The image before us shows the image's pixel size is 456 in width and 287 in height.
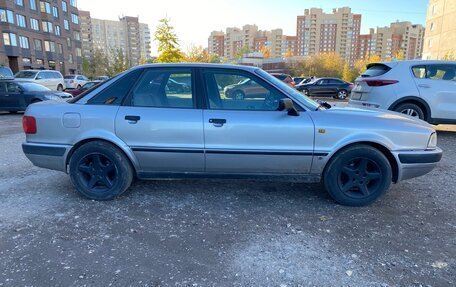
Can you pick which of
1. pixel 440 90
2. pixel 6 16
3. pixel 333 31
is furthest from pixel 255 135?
pixel 333 31

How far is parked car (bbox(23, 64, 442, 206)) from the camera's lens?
3447 mm

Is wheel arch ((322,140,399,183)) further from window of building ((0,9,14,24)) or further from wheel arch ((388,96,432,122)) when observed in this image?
window of building ((0,9,14,24))

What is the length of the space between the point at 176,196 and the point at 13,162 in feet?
11.6

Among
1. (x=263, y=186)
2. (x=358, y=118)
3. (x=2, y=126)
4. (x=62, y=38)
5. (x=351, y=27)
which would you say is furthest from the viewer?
(x=351, y=27)

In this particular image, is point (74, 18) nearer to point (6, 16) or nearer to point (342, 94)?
point (6, 16)

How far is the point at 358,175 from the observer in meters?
3.55

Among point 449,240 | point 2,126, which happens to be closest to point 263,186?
Result: point 449,240

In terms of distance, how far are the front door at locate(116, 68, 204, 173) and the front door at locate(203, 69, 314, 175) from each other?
6.4 inches

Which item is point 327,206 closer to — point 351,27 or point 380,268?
point 380,268

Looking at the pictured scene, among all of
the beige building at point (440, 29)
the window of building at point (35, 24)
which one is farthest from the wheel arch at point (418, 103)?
the window of building at point (35, 24)

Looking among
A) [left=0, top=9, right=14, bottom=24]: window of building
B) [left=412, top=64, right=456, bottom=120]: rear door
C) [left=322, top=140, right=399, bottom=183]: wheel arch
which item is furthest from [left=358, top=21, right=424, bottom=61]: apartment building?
[left=322, top=140, right=399, bottom=183]: wheel arch

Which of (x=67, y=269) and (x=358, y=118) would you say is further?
(x=358, y=118)

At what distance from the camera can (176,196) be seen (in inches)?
154

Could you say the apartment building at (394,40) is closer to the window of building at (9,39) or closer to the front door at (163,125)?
the window of building at (9,39)
